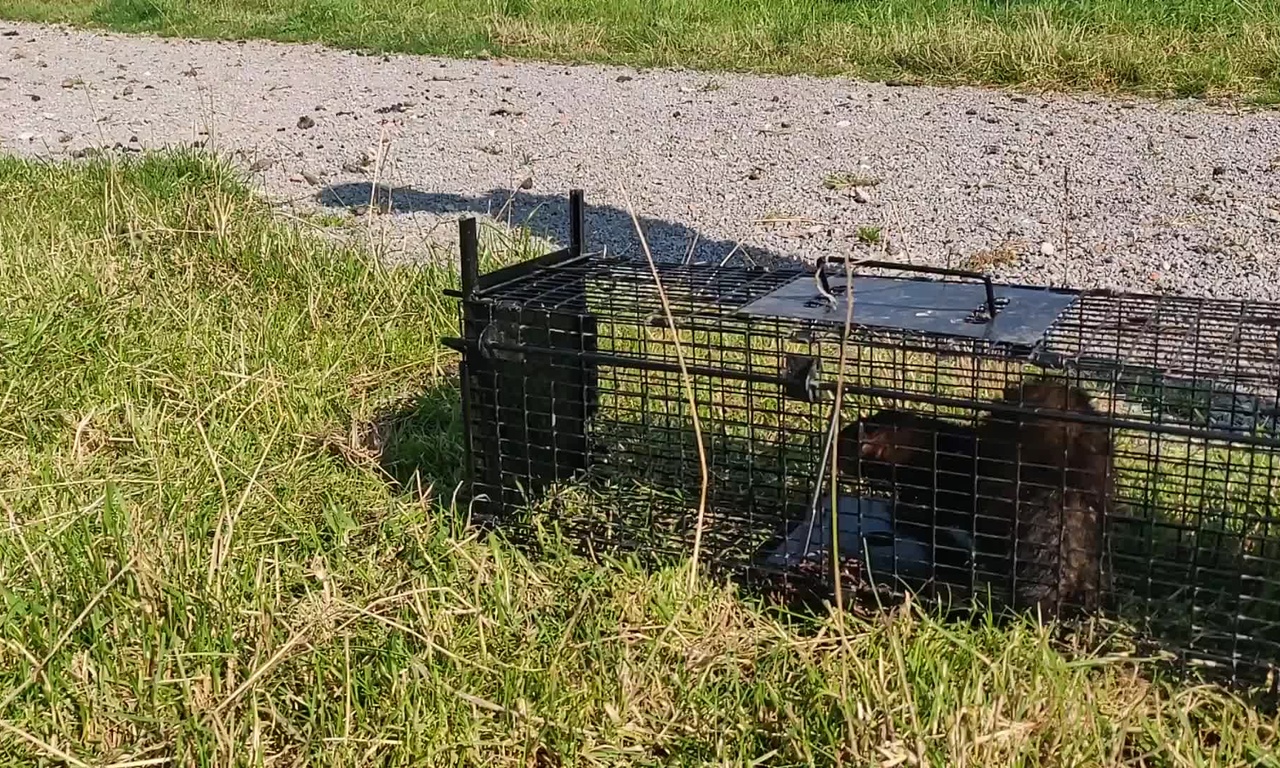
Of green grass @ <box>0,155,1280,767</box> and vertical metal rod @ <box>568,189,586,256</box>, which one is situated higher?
vertical metal rod @ <box>568,189,586,256</box>

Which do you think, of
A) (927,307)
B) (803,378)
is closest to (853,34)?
(927,307)

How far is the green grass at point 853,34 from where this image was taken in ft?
26.9

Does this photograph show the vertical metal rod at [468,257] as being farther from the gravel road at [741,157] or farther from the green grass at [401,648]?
the gravel road at [741,157]

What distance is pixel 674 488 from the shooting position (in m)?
3.16

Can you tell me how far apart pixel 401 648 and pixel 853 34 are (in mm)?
8202

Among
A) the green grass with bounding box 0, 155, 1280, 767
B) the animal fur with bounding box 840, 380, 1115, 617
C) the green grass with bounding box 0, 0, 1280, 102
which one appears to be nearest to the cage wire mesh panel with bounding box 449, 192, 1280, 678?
the animal fur with bounding box 840, 380, 1115, 617

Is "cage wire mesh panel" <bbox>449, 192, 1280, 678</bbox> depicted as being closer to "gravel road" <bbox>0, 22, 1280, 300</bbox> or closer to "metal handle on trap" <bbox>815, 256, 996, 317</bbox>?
"metal handle on trap" <bbox>815, 256, 996, 317</bbox>

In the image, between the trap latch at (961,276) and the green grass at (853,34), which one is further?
the green grass at (853,34)

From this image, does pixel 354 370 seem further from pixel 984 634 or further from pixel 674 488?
pixel 984 634

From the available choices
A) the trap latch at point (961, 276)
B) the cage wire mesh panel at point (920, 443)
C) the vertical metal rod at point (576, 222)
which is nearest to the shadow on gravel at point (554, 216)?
the vertical metal rod at point (576, 222)

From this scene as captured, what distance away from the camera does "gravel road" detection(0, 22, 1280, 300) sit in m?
5.37

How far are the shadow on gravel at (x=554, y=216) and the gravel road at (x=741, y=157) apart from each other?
0.02 m

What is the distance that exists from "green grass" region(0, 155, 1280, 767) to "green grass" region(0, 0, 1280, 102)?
20.0ft

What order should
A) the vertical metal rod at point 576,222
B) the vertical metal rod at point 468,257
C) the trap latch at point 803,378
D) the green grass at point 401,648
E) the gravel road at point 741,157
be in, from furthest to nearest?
Answer: the gravel road at point 741,157, the vertical metal rod at point 576,222, the vertical metal rod at point 468,257, the trap latch at point 803,378, the green grass at point 401,648
